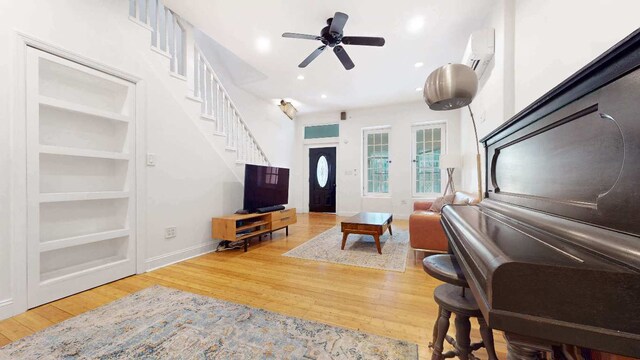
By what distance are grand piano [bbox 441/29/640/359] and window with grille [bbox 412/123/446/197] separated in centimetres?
511

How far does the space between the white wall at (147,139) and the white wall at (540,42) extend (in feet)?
11.2

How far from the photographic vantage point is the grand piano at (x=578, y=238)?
40 centimetres

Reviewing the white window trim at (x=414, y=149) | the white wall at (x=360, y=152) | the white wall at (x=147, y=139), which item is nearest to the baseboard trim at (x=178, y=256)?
the white wall at (x=147, y=139)

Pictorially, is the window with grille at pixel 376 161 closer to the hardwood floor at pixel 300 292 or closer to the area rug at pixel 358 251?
the area rug at pixel 358 251

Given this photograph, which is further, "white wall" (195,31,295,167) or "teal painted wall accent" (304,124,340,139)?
"teal painted wall accent" (304,124,340,139)

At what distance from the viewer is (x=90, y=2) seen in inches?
81.3

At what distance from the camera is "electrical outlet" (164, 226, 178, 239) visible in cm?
262

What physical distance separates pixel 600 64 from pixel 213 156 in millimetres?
3395

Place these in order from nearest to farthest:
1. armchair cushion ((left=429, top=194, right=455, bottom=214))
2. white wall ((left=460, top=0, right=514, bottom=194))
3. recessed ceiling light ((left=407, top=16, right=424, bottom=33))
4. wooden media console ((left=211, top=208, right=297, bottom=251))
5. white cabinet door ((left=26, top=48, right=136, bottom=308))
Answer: white cabinet door ((left=26, top=48, right=136, bottom=308)) → white wall ((left=460, top=0, right=514, bottom=194)) → recessed ceiling light ((left=407, top=16, right=424, bottom=33)) → wooden media console ((left=211, top=208, right=297, bottom=251)) → armchair cushion ((left=429, top=194, right=455, bottom=214))

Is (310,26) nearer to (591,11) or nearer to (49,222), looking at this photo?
(591,11)

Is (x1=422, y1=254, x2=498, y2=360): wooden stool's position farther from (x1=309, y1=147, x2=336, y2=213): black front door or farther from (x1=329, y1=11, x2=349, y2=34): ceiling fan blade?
(x1=309, y1=147, x2=336, y2=213): black front door

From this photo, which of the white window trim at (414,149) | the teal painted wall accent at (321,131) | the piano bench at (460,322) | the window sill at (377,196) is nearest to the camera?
the piano bench at (460,322)

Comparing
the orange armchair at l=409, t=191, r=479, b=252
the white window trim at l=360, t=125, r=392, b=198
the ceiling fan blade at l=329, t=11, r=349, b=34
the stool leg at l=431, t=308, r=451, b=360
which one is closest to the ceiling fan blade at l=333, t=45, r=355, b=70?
the ceiling fan blade at l=329, t=11, r=349, b=34

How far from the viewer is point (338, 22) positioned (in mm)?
2432
